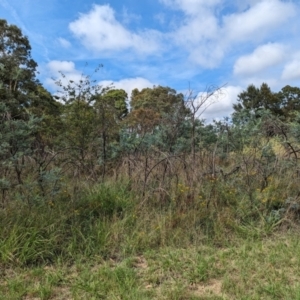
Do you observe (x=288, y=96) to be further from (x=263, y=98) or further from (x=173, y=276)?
(x=173, y=276)

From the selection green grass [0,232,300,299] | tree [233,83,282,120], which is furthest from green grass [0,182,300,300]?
tree [233,83,282,120]

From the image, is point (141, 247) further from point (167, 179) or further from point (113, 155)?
point (113, 155)

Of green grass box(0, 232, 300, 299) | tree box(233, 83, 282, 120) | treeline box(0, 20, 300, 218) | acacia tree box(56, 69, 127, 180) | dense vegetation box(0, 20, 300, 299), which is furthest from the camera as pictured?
tree box(233, 83, 282, 120)

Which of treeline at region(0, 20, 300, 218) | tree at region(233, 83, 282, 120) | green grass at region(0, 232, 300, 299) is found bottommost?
green grass at region(0, 232, 300, 299)

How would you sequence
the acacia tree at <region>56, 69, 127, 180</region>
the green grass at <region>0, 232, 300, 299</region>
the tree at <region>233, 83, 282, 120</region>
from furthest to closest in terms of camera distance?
the tree at <region>233, 83, 282, 120</region>
the acacia tree at <region>56, 69, 127, 180</region>
the green grass at <region>0, 232, 300, 299</region>

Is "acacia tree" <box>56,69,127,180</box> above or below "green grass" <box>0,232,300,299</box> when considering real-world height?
above

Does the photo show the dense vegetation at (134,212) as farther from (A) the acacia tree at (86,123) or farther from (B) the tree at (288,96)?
(B) the tree at (288,96)

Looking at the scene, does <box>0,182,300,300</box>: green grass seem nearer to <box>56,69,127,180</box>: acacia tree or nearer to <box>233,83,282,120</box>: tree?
<box>56,69,127,180</box>: acacia tree

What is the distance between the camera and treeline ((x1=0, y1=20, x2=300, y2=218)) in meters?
4.05

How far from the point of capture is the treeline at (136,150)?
4055mm

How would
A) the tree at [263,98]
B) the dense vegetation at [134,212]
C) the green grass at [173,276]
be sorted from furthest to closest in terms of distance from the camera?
the tree at [263,98]
the dense vegetation at [134,212]
the green grass at [173,276]

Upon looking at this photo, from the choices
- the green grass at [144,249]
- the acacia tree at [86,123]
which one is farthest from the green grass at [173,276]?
the acacia tree at [86,123]

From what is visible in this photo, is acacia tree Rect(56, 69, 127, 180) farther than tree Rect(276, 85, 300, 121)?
No

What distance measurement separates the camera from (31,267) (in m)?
3.15
